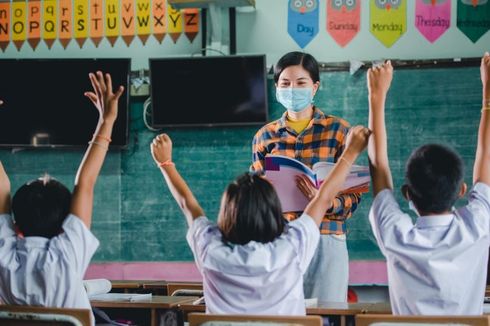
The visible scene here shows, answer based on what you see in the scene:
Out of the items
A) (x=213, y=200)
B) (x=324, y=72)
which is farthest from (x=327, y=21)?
(x=213, y=200)

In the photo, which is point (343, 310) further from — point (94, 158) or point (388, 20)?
point (388, 20)

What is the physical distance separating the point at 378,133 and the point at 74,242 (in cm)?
94

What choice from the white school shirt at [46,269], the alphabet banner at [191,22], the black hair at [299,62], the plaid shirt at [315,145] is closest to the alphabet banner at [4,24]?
the alphabet banner at [191,22]

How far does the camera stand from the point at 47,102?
571 cm

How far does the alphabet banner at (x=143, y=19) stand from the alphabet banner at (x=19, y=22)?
96 centimetres

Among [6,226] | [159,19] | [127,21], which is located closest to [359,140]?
[6,226]

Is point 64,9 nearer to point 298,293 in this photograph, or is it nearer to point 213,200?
point 213,200

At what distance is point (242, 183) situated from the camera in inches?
85.7

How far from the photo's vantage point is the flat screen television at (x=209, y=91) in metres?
5.36

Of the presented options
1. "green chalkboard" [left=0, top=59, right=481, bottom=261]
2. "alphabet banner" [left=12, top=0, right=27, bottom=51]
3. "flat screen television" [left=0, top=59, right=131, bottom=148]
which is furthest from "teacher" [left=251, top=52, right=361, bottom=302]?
"alphabet banner" [left=12, top=0, right=27, bottom=51]

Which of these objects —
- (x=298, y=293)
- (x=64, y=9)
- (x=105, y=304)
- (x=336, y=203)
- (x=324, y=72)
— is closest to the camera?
(x=298, y=293)

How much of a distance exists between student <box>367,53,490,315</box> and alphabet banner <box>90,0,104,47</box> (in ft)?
13.4

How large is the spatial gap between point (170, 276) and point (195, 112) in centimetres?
122

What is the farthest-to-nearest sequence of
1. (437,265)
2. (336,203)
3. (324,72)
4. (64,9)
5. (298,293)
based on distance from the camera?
(64,9), (324,72), (336,203), (298,293), (437,265)
